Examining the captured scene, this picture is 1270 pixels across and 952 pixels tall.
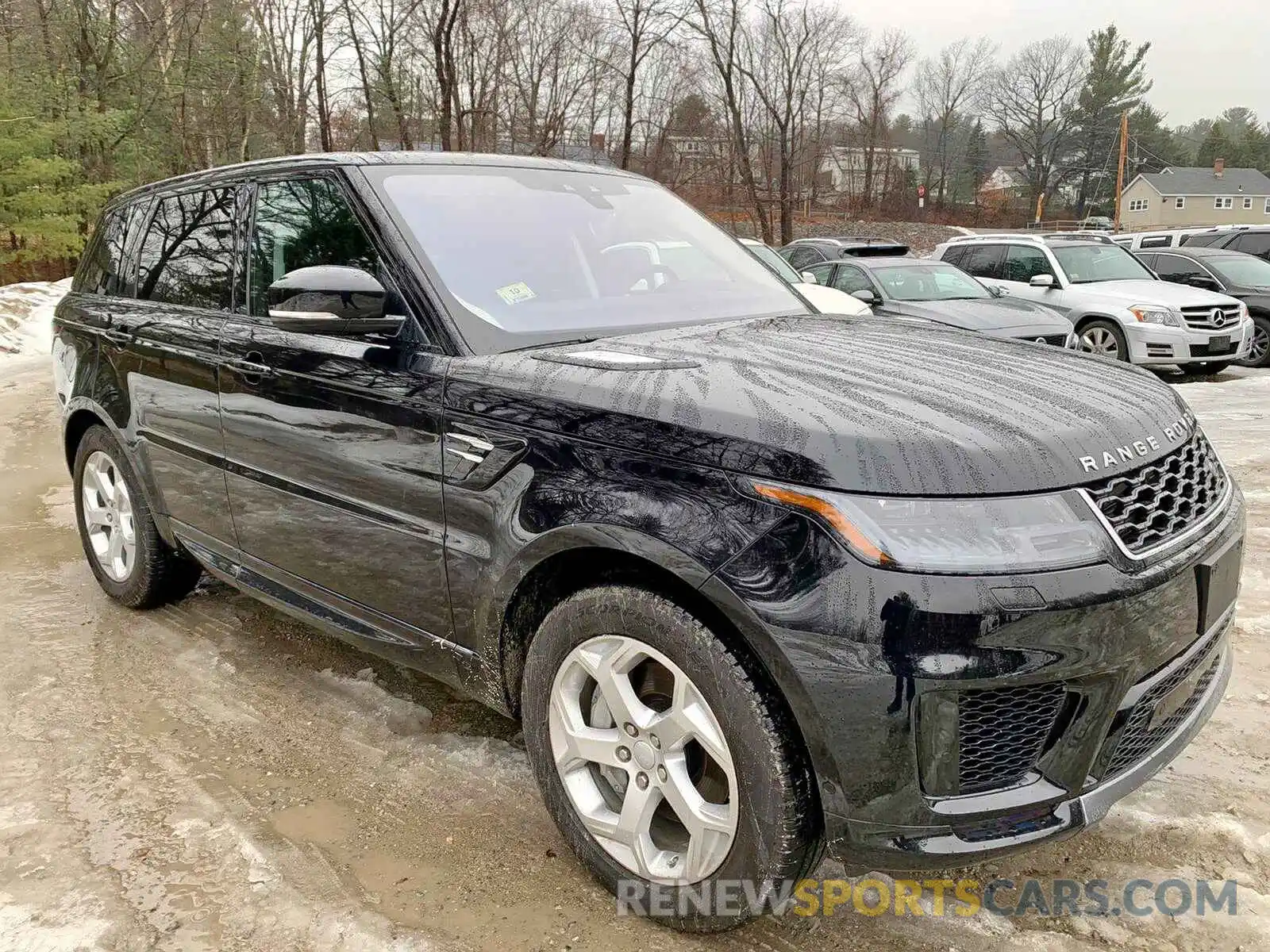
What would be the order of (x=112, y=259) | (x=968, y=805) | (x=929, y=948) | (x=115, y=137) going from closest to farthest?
(x=968, y=805) → (x=929, y=948) → (x=112, y=259) → (x=115, y=137)

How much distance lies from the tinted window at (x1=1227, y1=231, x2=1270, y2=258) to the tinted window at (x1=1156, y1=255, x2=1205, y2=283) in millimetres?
2730

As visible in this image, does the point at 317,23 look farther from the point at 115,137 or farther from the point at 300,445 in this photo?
the point at 300,445

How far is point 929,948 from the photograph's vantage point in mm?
2143

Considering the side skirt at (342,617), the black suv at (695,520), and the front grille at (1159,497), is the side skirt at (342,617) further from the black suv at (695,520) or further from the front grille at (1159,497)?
the front grille at (1159,497)

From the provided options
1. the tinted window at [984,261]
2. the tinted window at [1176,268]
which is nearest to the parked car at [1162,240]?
the tinted window at [1176,268]

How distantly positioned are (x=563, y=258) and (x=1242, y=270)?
13.8m

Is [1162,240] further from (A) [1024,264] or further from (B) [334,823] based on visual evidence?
(B) [334,823]

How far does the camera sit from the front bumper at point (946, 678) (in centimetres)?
170

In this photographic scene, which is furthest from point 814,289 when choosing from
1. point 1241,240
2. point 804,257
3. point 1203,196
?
point 1203,196

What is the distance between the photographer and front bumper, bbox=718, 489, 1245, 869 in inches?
67.1

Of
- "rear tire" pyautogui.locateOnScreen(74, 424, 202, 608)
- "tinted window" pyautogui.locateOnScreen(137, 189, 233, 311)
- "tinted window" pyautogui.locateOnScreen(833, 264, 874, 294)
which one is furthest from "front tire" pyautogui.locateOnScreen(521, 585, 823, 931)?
"tinted window" pyautogui.locateOnScreen(833, 264, 874, 294)

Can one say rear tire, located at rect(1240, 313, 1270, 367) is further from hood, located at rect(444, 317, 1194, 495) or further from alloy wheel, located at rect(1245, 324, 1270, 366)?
hood, located at rect(444, 317, 1194, 495)

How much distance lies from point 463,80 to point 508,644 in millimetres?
34020

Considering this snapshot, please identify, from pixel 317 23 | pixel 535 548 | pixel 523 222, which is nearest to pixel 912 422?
pixel 535 548
